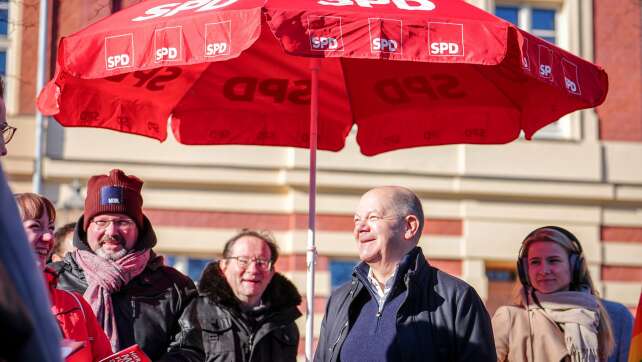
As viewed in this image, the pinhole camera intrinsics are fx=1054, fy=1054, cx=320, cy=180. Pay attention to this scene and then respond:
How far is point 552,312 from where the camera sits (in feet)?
16.9

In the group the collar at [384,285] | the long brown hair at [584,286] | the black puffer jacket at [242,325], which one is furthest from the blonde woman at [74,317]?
the long brown hair at [584,286]

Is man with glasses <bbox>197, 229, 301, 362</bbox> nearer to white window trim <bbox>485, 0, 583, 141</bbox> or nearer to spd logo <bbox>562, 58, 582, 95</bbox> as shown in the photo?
spd logo <bbox>562, 58, 582, 95</bbox>

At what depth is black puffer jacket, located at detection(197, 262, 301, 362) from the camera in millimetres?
5301

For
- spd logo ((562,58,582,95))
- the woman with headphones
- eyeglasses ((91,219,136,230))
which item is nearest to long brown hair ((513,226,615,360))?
the woman with headphones

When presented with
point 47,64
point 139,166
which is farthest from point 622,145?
point 47,64

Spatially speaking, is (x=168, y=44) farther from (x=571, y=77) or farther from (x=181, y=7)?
(x=571, y=77)

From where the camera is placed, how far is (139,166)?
1349 cm

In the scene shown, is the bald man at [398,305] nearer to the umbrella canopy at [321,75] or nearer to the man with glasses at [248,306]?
the umbrella canopy at [321,75]

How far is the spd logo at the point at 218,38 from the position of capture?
4211mm

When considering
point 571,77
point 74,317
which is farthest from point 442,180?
point 74,317

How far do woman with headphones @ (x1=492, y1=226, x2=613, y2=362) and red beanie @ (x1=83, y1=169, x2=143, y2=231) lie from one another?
184 cm

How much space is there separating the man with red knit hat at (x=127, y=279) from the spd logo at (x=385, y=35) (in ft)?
4.63

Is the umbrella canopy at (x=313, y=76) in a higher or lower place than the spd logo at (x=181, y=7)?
lower

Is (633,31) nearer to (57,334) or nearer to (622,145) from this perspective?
(622,145)
